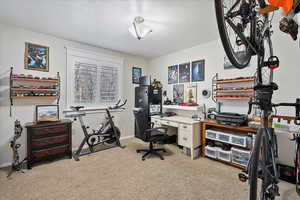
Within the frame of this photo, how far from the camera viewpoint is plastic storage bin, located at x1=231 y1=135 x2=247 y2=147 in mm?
2125

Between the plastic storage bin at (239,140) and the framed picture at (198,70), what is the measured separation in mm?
1411

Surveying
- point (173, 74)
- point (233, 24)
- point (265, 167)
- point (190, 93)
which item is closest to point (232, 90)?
point (190, 93)

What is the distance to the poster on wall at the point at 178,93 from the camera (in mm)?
3484

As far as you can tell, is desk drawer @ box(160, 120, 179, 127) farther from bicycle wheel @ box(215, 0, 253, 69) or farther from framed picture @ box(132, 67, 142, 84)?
bicycle wheel @ box(215, 0, 253, 69)

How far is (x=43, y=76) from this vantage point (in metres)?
2.64

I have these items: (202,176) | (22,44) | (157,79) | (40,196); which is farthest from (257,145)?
(22,44)

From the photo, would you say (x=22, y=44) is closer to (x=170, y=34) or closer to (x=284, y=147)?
(x=170, y=34)

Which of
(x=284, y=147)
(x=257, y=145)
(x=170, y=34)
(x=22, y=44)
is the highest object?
(x=170, y=34)

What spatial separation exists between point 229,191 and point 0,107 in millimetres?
3748

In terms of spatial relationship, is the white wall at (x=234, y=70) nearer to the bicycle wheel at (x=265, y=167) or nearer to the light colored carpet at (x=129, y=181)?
the light colored carpet at (x=129, y=181)

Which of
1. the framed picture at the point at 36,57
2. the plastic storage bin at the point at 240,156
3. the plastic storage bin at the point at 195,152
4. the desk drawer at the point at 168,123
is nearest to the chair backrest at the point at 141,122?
the desk drawer at the point at 168,123

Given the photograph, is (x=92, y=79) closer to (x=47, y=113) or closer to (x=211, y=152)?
(x=47, y=113)

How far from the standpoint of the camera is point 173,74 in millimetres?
3676

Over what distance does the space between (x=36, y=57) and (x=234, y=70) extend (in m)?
3.84
